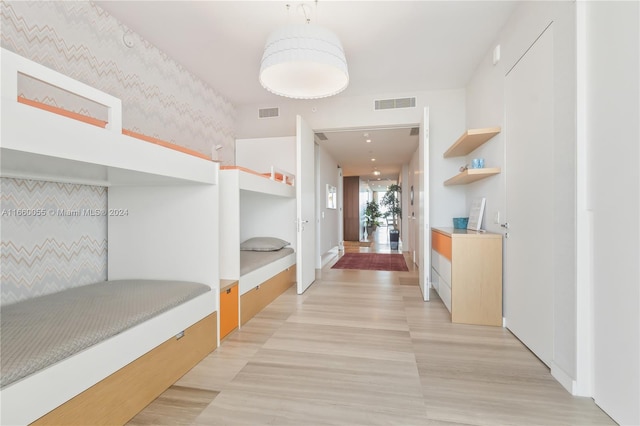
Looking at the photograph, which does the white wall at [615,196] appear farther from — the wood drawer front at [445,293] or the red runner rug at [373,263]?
the red runner rug at [373,263]

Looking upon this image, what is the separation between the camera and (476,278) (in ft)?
8.86

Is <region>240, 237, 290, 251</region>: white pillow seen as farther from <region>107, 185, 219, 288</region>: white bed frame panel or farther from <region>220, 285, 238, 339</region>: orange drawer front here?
<region>107, 185, 219, 288</region>: white bed frame panel

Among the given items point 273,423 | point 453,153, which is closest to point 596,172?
point 273,423

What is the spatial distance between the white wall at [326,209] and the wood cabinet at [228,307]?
Answer: 295cm

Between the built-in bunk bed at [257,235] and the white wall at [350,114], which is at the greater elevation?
the white wall at [350,114]

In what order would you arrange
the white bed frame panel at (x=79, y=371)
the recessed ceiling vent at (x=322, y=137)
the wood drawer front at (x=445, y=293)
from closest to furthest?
1. the white bed frame panel at (x=79, y=371)
2. the wood drawer front at (x=445, y=293)
3. the recessed ceiling vent at (x=322, y=137)

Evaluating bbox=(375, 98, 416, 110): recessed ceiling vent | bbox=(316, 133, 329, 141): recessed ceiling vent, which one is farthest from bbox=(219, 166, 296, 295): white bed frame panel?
bbox=(375, 98, 416, 110): recessed ceiling vent

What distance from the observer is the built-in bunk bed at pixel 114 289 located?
1086 millimetres

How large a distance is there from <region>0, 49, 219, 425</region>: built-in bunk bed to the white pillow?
1.72 metres

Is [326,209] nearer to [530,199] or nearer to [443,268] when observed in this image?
[443,268]

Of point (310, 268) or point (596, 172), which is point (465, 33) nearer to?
point (596, 172)

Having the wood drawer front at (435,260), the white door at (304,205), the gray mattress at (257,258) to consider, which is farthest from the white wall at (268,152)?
the wood drawer front at (435,260)

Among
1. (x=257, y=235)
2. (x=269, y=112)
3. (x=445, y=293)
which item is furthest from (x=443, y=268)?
(x=269, y=112)

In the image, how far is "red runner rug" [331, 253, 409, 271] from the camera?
5453mm
